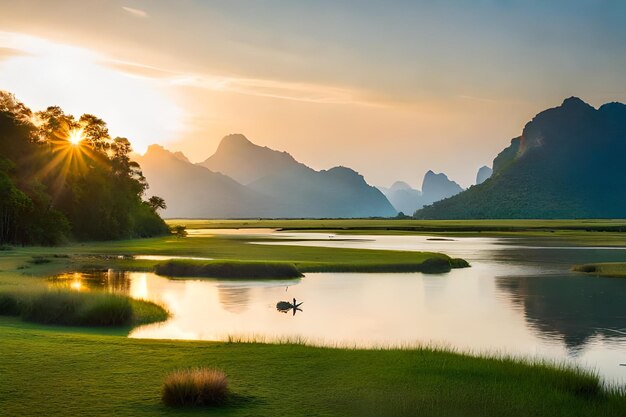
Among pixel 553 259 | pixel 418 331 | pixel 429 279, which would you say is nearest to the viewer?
pixel 418 331

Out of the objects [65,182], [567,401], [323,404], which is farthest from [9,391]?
[65,182]

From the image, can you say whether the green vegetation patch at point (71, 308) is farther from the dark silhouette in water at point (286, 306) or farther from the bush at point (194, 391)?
the bush at point (194, 391)

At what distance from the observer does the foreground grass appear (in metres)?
12.8

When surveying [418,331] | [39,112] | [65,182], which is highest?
[39,112]

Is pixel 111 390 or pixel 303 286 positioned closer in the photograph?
pixel 111 390

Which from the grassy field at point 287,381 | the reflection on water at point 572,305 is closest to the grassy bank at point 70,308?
the grassy field at point 287,381

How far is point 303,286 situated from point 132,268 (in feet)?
60.8

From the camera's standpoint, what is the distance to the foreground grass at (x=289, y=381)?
12750 mm

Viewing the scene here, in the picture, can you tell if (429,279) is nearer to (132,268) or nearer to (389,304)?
(389,304)

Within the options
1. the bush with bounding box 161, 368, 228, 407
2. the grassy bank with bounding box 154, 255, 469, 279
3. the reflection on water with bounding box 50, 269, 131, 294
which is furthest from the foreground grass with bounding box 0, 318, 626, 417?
the grassy bank with bounding box 154, 255, 469, 279

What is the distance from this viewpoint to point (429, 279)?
52.3 meters

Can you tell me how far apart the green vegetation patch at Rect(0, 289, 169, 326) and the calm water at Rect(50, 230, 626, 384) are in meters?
1.46

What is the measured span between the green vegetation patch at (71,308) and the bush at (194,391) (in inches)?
630

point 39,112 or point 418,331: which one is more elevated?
point 39,112
